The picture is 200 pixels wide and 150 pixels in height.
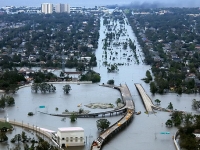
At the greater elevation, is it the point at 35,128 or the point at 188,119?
the point at 188,119

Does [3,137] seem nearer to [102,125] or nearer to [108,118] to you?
[102,125]

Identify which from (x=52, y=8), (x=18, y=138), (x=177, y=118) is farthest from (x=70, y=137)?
(x=52, y=8)

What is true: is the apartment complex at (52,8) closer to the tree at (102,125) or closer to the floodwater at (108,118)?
the floodwater at (108,118)

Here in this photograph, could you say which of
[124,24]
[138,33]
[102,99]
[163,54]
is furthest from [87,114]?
[124,24]

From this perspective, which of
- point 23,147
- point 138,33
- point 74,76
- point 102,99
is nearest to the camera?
point 23,147

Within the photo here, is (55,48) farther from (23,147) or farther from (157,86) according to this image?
(23,147)

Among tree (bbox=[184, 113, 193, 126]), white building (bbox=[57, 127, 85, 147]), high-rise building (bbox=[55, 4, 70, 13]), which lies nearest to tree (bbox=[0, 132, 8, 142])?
white building (bbox=[57, 127, 85, 147])
